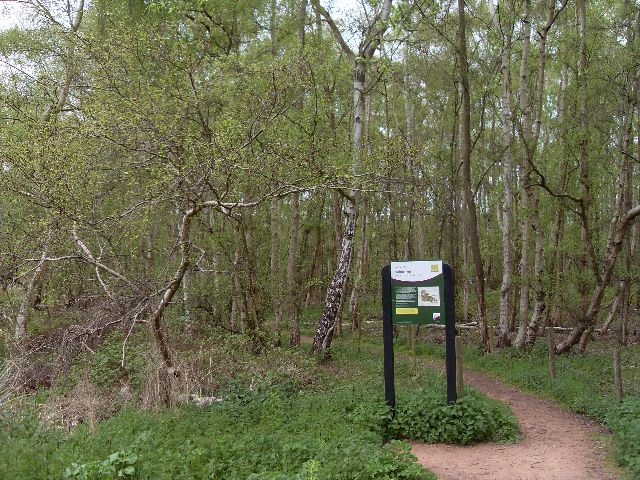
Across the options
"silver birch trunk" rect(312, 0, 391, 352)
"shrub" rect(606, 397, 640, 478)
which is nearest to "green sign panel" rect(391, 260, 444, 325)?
"shrub" rect(606, 397, 640, 478)

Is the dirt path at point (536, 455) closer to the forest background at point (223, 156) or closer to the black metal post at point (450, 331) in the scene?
the black metal post at point (450, 331)

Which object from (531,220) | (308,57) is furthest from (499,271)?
(308,57)

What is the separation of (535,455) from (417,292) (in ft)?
8.12

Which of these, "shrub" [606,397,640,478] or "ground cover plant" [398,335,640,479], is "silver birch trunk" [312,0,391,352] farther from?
"shrub" [606,397,640,478]

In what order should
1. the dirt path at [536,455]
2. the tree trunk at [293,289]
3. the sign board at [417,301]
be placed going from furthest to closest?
the tree trunk at [293,289] → the sign board at [417,301] → the dirt path at [536,455]

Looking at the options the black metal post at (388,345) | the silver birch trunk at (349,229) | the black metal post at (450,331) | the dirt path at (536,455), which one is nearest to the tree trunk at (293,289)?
the silver birch trunk at (349,229)

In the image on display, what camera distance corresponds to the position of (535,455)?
641cm

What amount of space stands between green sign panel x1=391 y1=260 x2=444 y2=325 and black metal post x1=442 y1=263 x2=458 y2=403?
0.22 feet

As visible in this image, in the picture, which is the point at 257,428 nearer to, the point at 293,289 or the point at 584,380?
the point at 584,380

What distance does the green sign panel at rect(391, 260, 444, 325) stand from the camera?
7573mm

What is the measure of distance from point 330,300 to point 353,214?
1.97 metres

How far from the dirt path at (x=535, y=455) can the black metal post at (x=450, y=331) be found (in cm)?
77

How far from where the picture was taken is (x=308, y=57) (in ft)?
36.9

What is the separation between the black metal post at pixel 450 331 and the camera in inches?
288
